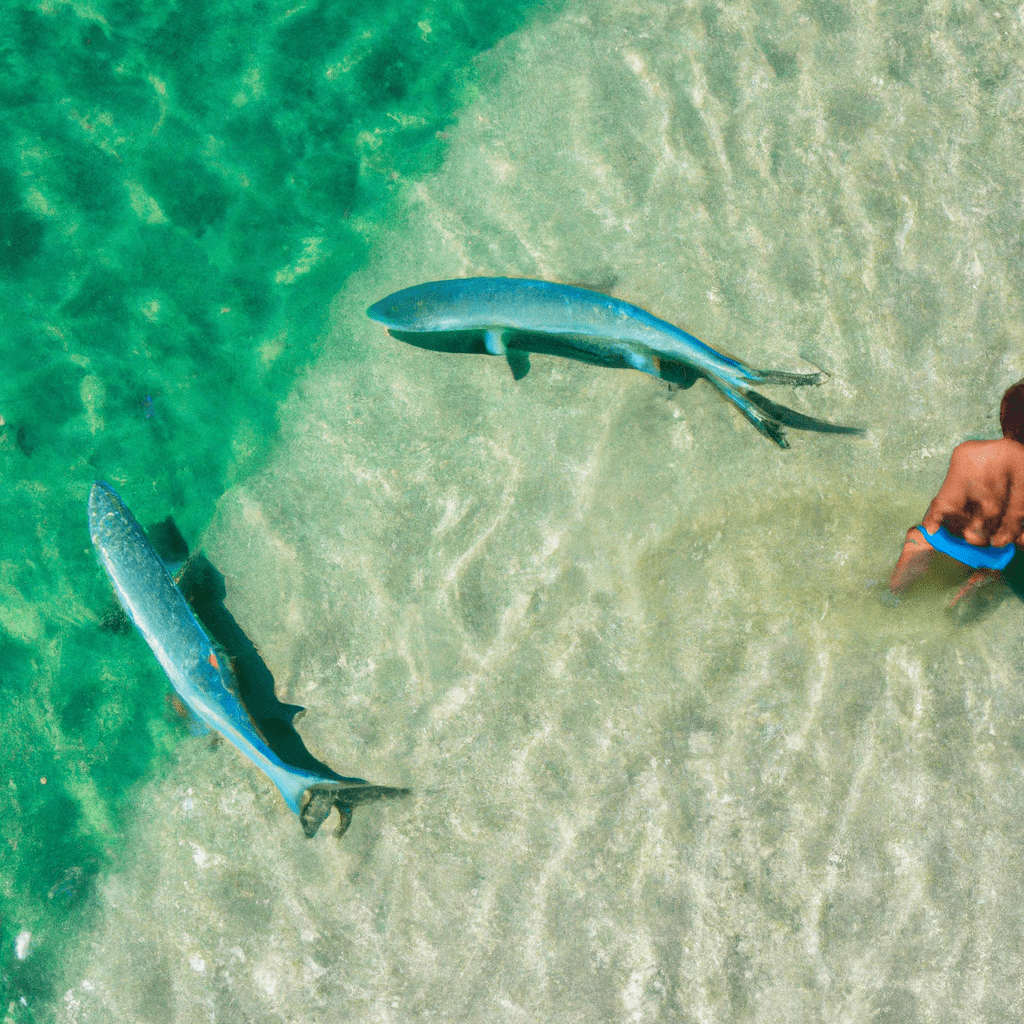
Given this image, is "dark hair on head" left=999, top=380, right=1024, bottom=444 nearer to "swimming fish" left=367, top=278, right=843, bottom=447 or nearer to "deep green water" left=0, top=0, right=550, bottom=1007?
"swimming fish" left=367, top=278, right=843, bottom=447

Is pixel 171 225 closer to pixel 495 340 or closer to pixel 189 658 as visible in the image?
pixel 495 340

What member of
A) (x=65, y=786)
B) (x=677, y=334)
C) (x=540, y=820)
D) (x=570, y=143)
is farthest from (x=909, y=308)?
(x=65, y=786)

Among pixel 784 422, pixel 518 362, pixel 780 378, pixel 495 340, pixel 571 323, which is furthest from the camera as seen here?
pixel 518 362

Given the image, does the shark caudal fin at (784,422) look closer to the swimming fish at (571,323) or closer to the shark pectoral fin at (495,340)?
the swimming fish at (571,323)

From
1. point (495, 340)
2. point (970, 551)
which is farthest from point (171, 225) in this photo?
point (970, 551)

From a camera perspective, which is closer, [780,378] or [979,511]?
[780,378]
